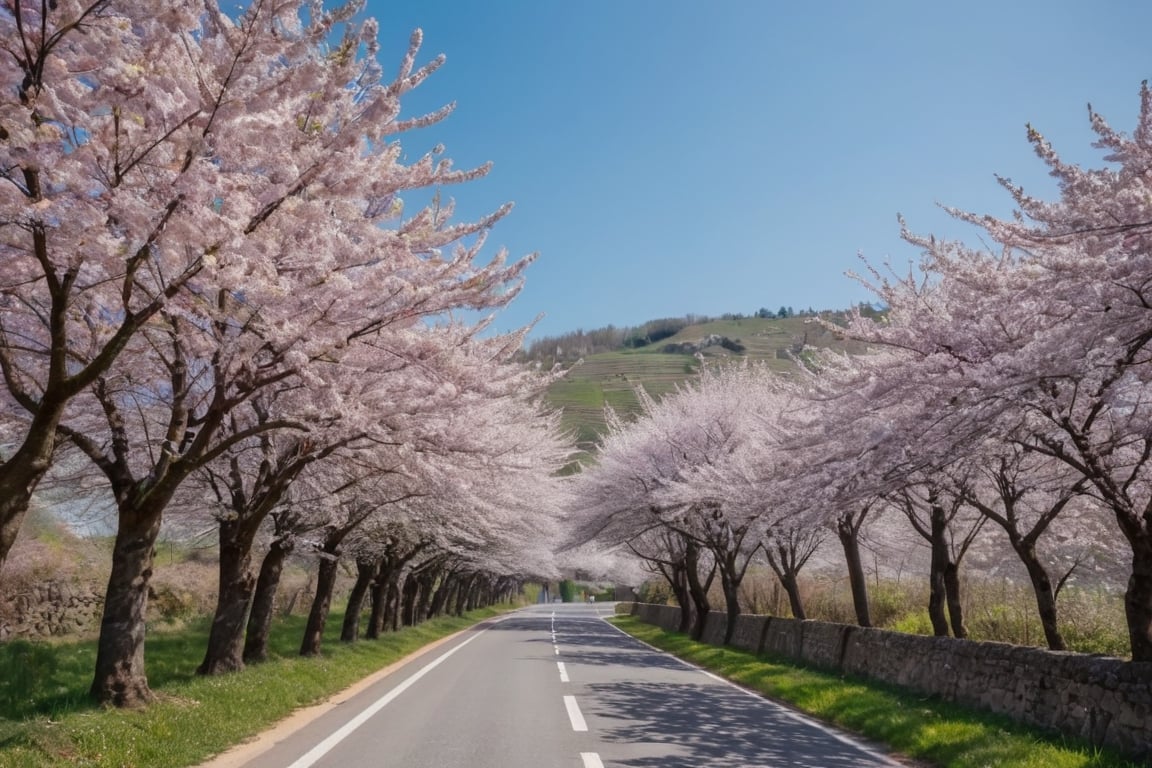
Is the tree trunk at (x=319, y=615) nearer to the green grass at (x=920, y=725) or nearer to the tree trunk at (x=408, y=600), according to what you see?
the green grass at (x=920, y=725)

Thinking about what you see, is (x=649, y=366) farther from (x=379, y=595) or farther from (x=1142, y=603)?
(x=1142, y=603)

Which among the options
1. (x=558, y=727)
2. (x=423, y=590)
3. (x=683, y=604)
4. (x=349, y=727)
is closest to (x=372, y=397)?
(x=349, y=727)

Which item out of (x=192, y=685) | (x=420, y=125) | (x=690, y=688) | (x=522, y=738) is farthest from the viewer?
(x=690, y=688)

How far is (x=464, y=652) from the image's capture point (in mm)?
23250

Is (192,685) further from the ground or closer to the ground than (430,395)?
closer to the ground

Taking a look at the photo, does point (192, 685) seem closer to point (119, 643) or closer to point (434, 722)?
point (119, 643)

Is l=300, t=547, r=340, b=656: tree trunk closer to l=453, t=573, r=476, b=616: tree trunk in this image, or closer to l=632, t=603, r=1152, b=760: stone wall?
l=632, t=603, r=1152, b=760: stone wall

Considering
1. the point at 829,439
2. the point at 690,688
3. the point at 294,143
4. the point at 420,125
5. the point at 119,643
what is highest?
the point at 420,125

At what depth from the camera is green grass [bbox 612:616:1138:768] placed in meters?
7.58

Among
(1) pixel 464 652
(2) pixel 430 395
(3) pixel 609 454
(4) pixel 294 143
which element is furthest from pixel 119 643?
(3) pixel 609 454

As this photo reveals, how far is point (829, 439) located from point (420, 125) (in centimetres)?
706

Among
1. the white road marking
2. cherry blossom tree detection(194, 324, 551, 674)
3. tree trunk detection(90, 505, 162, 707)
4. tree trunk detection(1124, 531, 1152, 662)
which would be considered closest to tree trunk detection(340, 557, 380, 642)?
cherry blossom tree detection(194, 324, 551, 674)

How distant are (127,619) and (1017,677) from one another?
1077 cm

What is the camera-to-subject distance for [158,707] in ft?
30.3
